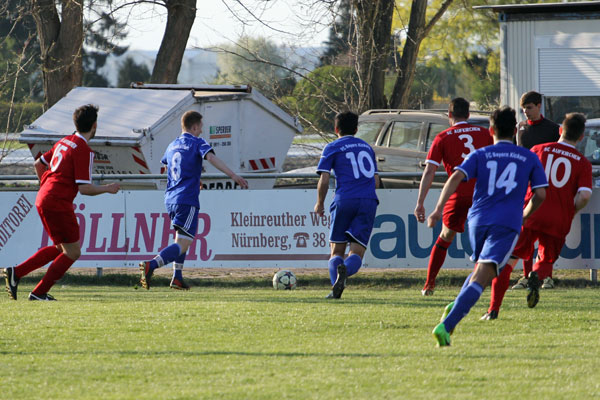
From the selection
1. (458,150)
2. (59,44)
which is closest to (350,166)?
(458,150)

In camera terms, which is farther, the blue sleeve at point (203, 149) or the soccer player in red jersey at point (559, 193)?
the blue sleeve at point (203, 149)

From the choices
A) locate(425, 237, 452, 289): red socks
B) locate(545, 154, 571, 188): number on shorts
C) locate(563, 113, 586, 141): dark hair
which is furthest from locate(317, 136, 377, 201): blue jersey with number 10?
locate(563, 113, 586, 141): dark hair

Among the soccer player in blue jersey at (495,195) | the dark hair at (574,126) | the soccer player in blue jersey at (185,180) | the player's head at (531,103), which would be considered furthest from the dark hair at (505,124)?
the soccer player in blue jersey at (185,180)

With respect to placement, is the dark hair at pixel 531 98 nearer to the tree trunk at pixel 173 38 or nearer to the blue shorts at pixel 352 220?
the blue shorts at pixel 352 220

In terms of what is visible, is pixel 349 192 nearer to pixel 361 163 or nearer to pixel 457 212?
pixel 361 163

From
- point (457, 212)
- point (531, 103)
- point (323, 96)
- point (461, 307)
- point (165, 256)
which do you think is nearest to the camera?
point (461, 307)

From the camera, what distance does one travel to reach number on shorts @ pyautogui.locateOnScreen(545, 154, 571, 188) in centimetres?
901

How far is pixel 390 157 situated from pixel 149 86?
4971 mm

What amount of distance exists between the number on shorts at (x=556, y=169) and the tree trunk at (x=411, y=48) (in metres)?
12.8

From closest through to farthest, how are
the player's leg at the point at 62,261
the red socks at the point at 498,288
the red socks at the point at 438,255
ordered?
1. the red socks at the point at 498,288
2. the player's leg at the point at 62,261
3. the red socks at the point at 438,255

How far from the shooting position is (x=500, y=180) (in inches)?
259

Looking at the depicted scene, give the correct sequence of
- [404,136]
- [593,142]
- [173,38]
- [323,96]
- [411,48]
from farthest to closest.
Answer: [411,48]
[173,38]
[323,96]
[404,136]
[593,142]

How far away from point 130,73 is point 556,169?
5867 cm

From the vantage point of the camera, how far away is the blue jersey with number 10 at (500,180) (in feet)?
21.6
